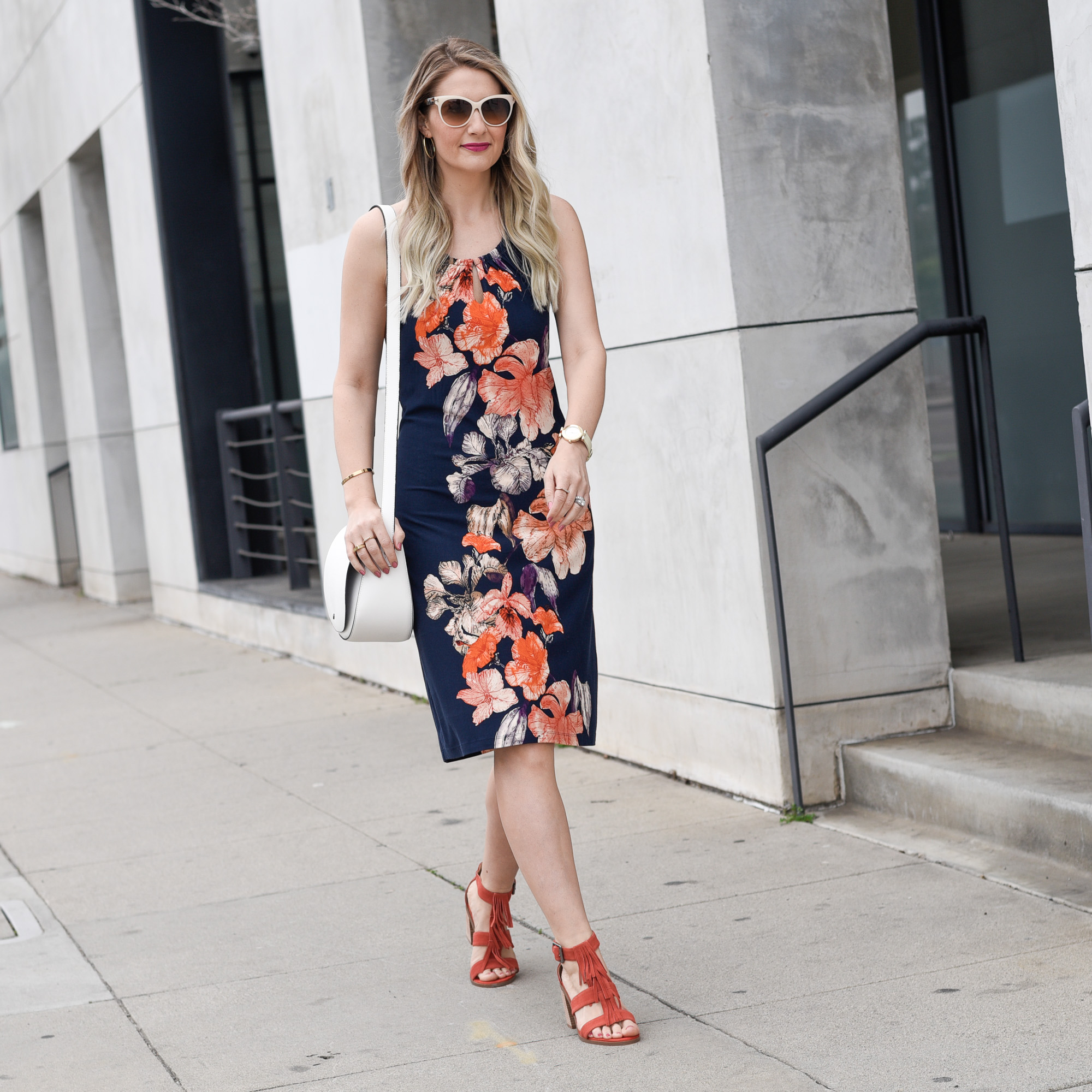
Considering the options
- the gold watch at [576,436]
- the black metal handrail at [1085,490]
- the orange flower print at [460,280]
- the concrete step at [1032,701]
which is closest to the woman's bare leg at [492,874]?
the gold watch at [576,436]

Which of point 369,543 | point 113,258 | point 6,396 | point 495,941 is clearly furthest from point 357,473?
point 6,396

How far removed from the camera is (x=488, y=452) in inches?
140

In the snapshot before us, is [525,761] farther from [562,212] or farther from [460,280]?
[562,212]

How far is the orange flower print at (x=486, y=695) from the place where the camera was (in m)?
3.51

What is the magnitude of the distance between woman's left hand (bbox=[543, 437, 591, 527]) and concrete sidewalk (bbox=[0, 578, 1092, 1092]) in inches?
43.8

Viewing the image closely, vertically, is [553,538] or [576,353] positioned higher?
[576,353]

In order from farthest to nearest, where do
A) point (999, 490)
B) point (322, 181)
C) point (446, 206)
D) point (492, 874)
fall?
point (322, 181), point (999, 490), point (492, 874), point (446, 206)

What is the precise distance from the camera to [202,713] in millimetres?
8297

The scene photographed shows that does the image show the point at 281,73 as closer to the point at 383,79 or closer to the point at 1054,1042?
the point at 383,79

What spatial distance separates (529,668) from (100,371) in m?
11.5

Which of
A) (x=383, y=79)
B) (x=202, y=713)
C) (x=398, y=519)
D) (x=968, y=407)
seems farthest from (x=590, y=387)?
(x=968, y=407)

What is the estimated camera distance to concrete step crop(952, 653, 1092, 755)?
4746mm

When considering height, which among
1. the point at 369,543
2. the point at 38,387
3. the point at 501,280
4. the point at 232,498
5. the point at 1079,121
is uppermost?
the point at 38,387

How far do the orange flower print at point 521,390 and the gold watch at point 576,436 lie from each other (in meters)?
0.09
